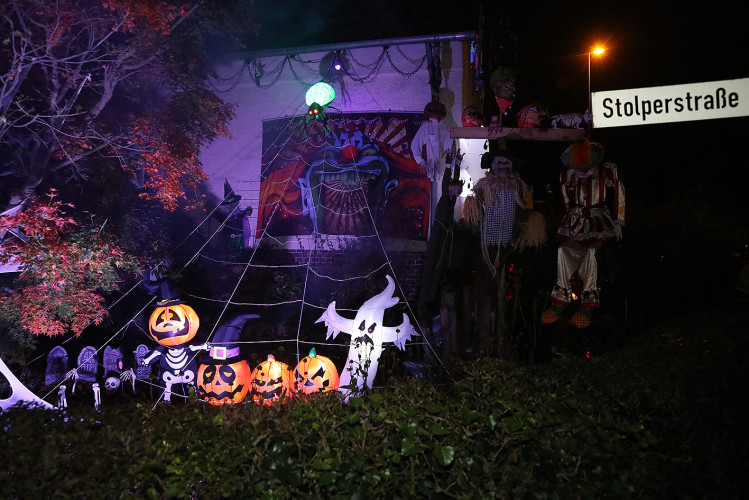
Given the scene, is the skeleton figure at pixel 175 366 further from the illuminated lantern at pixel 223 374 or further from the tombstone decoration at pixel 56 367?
the tombstone decoration at pixel 56 367

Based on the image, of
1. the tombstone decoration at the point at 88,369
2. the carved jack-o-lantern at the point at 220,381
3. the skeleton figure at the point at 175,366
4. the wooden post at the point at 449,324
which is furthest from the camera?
the tombstone decoration at the point at 88,369

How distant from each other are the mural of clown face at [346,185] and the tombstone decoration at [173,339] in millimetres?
4629

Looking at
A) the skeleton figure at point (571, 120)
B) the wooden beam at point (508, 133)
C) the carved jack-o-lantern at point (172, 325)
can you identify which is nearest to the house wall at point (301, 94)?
the carved jack-o-lantern at point (172, 325)

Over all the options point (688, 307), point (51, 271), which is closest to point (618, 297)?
point (688, 307)

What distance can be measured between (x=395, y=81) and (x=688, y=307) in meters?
7.64

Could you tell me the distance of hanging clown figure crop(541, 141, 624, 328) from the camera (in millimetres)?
4805

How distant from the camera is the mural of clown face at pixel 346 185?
11039 mm

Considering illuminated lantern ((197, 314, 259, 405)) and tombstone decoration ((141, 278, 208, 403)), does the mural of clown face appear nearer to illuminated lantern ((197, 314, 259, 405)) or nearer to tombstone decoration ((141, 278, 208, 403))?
tombstone decoration ((141, 278, 208, 403))

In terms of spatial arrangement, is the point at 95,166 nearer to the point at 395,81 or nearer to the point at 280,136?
the point at 280,136

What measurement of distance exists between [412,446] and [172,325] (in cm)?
544

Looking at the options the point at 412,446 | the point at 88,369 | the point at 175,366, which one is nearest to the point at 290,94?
the point at 175,366

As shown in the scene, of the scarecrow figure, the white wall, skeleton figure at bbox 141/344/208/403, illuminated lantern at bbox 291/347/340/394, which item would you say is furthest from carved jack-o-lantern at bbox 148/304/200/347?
the white wall

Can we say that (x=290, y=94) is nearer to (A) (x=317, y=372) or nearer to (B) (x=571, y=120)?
(A) (x=317, y=372)

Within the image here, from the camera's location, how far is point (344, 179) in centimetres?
1126
